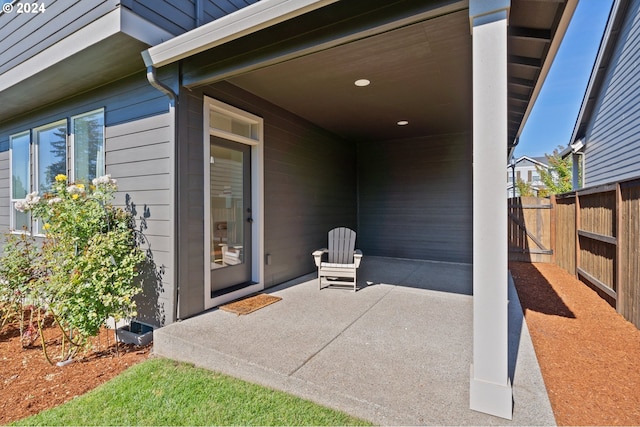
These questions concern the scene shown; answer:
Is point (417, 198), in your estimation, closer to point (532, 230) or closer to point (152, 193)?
point (532, 230)

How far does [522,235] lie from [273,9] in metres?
7.07

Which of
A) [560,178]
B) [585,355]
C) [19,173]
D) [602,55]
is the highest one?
[602,55]

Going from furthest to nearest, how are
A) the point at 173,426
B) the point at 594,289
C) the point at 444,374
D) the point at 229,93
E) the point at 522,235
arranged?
the point at 522,235 → the point at 594,289 → the point at 229,93 → the point at 444,374 → the point at 173,426

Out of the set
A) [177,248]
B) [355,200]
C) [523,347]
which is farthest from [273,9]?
[355,200]

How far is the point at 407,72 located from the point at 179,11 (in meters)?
2.54

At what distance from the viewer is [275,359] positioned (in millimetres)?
2523

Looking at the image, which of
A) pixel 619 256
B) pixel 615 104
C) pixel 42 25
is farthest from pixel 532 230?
pixel 42 25

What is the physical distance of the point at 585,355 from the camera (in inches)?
106

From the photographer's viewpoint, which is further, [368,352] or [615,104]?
[615,104]

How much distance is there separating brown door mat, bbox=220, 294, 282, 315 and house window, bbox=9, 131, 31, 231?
4.34 m

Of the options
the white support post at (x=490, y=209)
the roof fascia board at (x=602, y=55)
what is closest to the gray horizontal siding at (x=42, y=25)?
the white support post at (x=490, y=209)

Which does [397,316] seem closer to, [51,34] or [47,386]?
[47,386]

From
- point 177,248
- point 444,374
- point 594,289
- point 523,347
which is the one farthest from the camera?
point 594,289

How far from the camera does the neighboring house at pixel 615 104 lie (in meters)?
6.31
